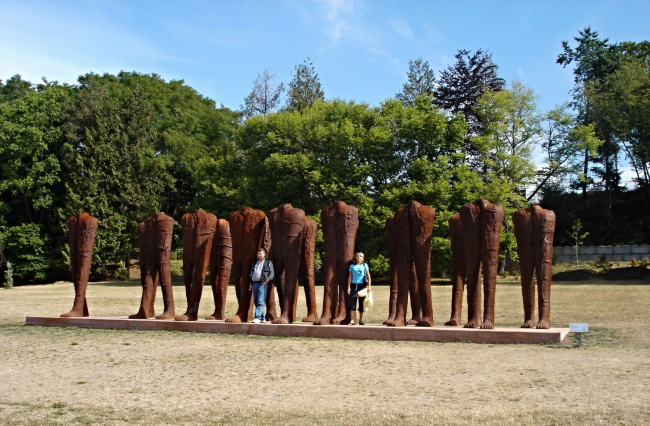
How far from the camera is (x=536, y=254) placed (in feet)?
41.6

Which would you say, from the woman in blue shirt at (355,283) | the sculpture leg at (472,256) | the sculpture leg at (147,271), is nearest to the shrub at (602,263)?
the sculpture leg at (472,256)

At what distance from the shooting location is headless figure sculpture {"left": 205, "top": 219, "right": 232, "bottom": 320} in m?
14.8

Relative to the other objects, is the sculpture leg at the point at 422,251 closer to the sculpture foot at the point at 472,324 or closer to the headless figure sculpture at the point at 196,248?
the sculpture foot at the point at 472,324

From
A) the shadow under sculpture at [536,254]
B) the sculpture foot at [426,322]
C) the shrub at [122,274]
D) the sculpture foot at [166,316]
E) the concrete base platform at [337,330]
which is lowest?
the concrete base platform at [337,330]

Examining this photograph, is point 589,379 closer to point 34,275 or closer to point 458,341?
point 458,341

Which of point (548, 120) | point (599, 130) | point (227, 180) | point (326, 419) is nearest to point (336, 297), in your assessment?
point (326, 419)

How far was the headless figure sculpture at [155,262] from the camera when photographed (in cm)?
1494

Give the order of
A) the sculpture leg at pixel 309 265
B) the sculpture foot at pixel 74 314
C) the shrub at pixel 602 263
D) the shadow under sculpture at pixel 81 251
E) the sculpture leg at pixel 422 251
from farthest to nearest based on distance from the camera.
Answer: the shrub at pixel 602 263 → the shadow under sculpture at pixel 81 251 → the sculpture foot at pixel 74 314 → the sculpture leg at pixel 309 265 → the sculpture leg at pixel 422 251

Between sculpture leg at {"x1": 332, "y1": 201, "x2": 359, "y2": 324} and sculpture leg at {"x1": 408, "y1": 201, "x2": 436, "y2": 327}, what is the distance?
47.0 inches

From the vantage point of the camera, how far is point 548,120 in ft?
136

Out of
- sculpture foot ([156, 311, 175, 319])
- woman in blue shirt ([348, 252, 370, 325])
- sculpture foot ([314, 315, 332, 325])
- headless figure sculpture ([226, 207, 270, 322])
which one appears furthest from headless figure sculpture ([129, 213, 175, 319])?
woman in blue shirt ([348, 252, 370, 325])

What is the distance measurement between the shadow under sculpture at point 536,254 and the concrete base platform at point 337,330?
604 millimetres

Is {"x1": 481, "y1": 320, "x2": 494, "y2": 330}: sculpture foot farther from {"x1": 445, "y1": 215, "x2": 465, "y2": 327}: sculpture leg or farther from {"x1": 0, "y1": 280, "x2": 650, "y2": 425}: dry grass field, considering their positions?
{"x1": 445, "y1": 215, "x2": 465, "y2": 327}: sculpture leg

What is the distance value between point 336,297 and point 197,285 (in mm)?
3184
